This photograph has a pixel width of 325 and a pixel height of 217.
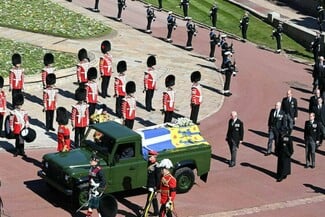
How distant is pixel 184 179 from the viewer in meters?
21.1

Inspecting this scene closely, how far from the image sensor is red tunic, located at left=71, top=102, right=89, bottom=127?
928 inches

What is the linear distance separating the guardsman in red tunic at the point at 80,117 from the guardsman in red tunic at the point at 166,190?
5.55m

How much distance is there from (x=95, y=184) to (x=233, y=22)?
30.1 meters

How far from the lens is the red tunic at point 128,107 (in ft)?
82.1

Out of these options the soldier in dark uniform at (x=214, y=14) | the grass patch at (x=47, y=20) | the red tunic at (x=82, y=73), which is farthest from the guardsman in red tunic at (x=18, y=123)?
the soldier in dark uniform at (x=214, y=14)

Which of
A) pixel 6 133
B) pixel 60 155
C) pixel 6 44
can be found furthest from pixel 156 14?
pixel 60 155

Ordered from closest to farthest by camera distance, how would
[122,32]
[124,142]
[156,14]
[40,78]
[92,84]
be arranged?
[124,142]
[92,84]
[40,78]
[122,32]
[156,14]

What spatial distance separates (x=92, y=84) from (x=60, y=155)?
6.08 metres

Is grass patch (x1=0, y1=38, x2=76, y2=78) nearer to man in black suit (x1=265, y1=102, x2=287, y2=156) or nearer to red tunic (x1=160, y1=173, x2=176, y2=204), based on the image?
man in black suit (x1=265, y1=102, x2=287, y2=156)

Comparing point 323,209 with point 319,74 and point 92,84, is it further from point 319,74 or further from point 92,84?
point 319,74

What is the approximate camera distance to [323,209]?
21266mm

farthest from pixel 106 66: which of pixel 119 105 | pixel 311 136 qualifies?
pixel 311 136

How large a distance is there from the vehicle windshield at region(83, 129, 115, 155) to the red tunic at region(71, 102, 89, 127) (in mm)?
2804

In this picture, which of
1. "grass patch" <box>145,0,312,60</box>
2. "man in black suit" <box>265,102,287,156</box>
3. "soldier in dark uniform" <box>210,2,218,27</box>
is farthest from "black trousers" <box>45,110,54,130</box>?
"soldier in dark uniform" <box>210,2,218,27</box>
